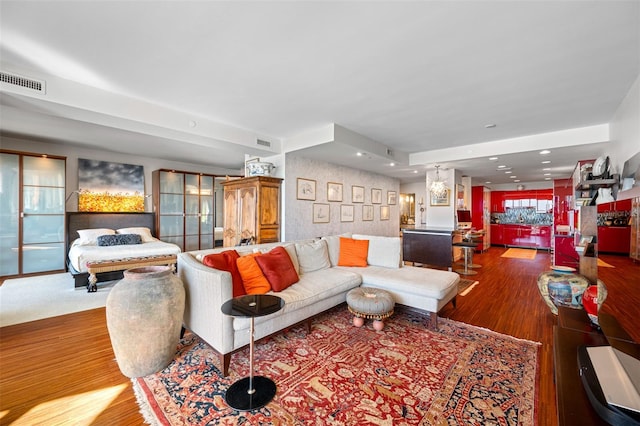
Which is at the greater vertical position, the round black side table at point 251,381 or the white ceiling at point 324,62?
the white ceiling at point 324,62

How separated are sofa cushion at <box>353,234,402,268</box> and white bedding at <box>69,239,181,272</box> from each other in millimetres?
3852

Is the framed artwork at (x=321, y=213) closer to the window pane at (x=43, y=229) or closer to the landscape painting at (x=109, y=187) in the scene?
the landscape painting at (x=109, y=187)

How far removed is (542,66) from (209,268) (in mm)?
3728

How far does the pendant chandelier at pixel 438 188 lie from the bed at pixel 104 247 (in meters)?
6.13

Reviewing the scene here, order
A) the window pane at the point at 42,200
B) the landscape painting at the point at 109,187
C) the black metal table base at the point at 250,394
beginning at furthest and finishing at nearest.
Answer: the landscape painting at the point at 109,187 → the window pane at the point at 42,200 → the black metal table base at the point at 250,394

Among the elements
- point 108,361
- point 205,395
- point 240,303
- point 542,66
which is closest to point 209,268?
point 240,303

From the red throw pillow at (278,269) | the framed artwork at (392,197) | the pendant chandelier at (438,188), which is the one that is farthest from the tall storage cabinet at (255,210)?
the framed artwork at (392,197)

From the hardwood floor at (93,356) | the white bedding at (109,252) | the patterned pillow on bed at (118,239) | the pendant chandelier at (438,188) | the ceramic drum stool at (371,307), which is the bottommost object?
the hardwood floor at (93,356)

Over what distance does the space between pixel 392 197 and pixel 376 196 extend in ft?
3.39

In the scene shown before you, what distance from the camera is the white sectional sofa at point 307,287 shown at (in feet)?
7.06

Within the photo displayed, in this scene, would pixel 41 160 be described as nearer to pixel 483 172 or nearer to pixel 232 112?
pixel 232 112

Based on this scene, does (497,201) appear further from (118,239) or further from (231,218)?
(118,239)

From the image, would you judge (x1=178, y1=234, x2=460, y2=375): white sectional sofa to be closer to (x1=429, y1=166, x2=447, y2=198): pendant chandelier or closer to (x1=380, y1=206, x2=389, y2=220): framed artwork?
(x1=429, y1=166, x2=447, y2=198): pendant chandelier

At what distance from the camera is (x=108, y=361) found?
2318 mm
